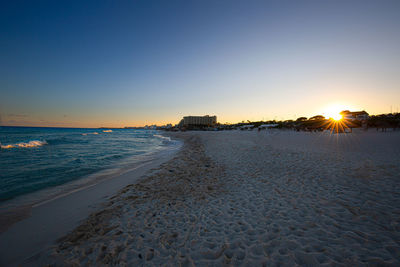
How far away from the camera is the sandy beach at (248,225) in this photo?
2.62m

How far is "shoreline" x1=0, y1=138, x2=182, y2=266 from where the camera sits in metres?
3.06

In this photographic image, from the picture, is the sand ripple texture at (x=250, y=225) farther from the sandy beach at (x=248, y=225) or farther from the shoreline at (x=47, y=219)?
the shoreline at (x=47, y=219)

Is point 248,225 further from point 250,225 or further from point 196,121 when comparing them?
point 196,121

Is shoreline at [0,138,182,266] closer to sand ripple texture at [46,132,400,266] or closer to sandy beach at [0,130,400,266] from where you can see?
sandy beach at [0,130,400,266]

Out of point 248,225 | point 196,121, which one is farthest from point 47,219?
point 196,121

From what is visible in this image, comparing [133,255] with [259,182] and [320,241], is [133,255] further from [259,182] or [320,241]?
[259,182]

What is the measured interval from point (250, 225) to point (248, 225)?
1.8 inches

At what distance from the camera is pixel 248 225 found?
11.4 feet

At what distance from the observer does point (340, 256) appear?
97.9 inches

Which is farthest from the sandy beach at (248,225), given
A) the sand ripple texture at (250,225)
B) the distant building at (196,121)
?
the distant building at (196,121)

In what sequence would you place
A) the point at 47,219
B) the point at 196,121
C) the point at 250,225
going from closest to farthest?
1. the point at 250,225
2. the point at 47,219
3. the point at 196,121

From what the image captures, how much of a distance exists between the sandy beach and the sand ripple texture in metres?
0.02

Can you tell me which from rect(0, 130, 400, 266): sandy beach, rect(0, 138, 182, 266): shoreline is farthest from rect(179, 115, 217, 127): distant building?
rect(0, 130, 400, 266): sandy beach

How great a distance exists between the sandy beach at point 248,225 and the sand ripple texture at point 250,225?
0.7 inches
